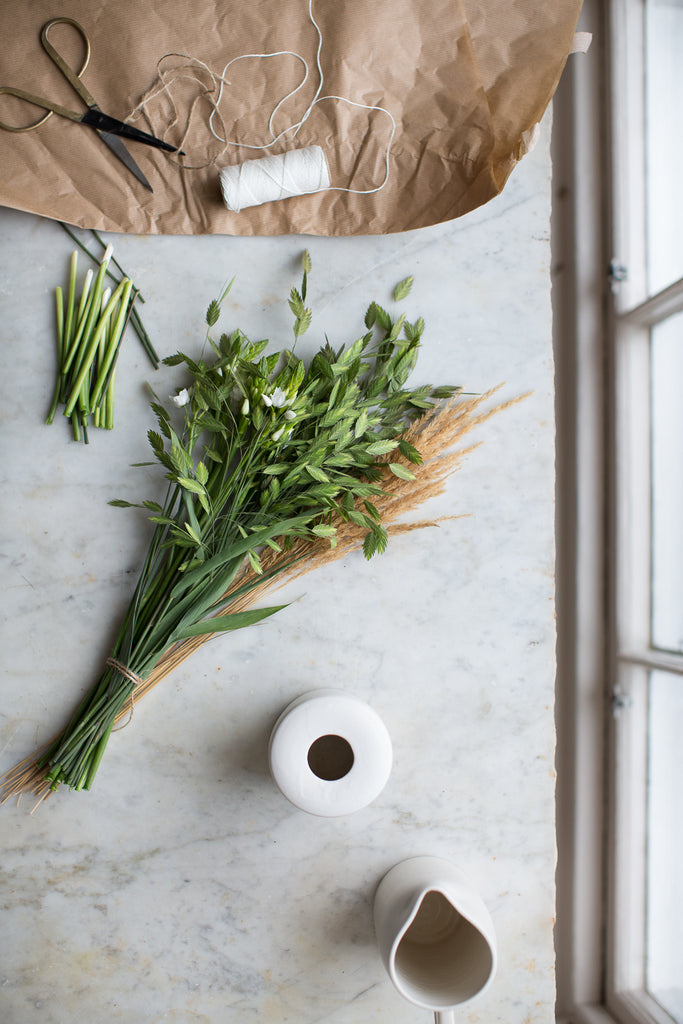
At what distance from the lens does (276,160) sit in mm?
1031

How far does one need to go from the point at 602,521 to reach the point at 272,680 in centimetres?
81

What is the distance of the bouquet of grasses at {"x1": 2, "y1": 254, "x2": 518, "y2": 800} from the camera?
0.98 metres

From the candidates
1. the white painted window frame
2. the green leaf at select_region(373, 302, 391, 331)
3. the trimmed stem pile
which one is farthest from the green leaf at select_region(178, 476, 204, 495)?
the white painted window frame

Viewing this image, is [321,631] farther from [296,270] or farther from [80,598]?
[296,270]

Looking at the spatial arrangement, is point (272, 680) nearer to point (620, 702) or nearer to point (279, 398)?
point (279, 398)

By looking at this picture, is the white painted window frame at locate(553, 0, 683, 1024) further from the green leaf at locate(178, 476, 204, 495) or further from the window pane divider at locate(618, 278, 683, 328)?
the green leaf at locate(178, 476, 204, 495)

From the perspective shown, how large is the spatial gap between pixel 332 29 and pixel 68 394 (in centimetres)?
78

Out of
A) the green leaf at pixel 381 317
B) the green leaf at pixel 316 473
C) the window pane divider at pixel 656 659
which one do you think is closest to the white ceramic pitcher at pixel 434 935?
the window pane divider at pixel 656 659

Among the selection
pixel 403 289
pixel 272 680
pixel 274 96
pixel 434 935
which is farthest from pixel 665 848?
pixel 274 96

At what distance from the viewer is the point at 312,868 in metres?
1.13

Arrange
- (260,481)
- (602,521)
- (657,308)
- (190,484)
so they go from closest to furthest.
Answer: (190,484)
(260,481)
(657,308)
(602,521)

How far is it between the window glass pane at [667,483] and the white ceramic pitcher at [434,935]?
2.14 feet

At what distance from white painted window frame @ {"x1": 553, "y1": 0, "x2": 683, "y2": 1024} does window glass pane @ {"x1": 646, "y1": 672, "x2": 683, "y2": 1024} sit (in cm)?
2

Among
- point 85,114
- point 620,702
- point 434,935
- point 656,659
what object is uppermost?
point 85,114
